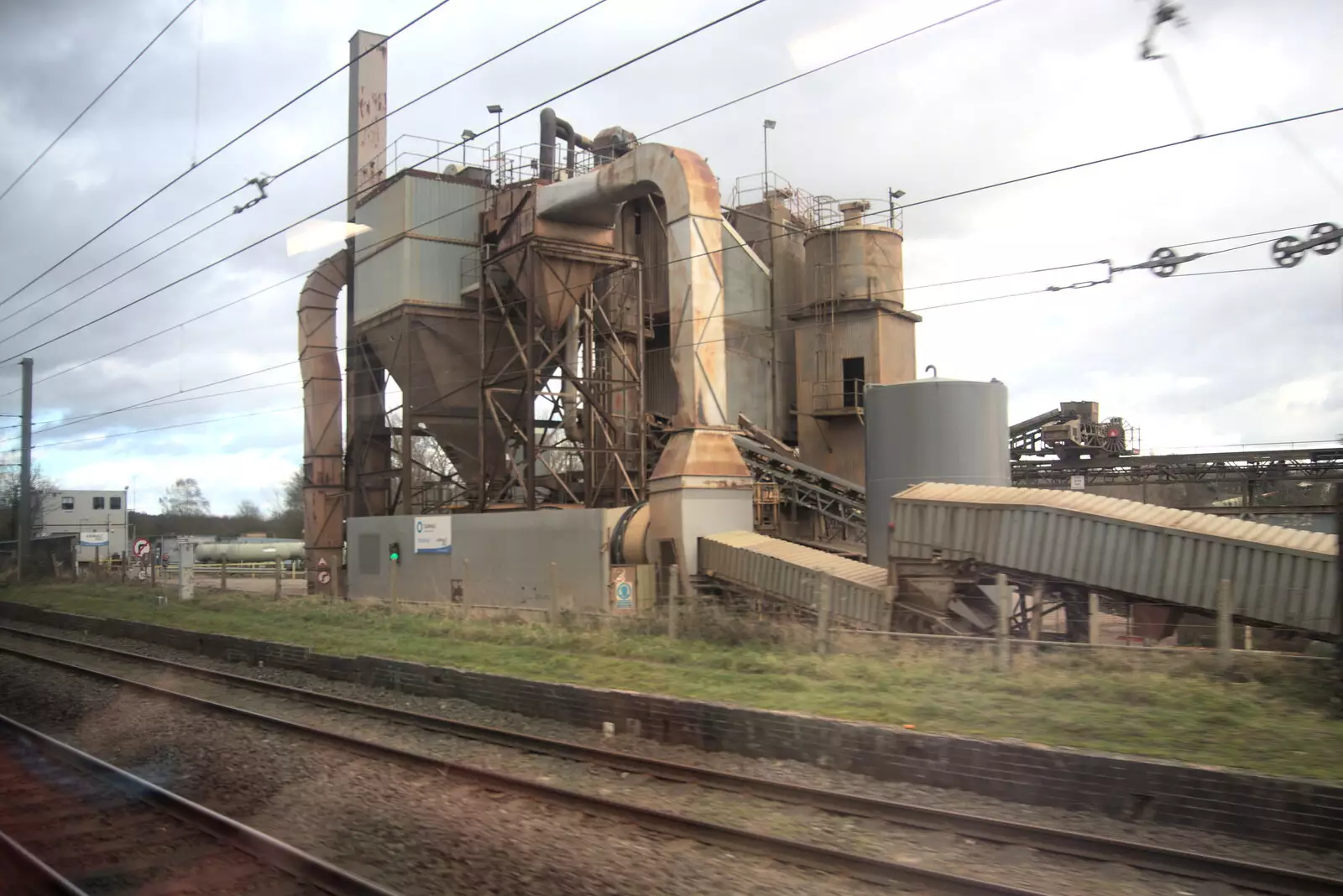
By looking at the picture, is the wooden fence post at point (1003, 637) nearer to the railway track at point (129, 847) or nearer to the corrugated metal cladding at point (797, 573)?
the corrugated metal cladding at point (797, 573)

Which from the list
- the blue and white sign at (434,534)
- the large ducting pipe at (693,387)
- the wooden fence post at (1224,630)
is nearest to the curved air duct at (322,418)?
the blue and white sign at (434,534)

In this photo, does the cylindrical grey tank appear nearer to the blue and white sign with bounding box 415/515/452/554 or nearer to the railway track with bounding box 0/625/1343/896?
the blue and white sign with bounding box 415/515/452/554

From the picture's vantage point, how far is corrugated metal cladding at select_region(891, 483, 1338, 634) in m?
14.2

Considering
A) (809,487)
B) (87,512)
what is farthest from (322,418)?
(87,512)

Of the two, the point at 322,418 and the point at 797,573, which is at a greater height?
the point at 322,418

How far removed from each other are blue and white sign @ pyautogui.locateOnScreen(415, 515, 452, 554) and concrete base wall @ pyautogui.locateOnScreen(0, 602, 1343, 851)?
14751mm

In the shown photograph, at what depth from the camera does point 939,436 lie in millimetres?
22500

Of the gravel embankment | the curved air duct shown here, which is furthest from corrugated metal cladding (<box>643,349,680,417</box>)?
the gravel embankment

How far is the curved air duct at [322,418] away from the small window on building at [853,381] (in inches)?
775

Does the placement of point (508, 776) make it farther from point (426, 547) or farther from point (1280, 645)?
point (426, 547)

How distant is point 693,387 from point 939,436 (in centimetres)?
614

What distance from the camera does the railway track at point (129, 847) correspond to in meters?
6.45

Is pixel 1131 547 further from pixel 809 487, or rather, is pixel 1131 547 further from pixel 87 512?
pixel 87 512

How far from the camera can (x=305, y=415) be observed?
35.2 metres
